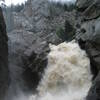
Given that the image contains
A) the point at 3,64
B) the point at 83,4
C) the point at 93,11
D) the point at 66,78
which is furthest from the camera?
the point at 83,4

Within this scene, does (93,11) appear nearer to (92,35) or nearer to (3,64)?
(92,35)

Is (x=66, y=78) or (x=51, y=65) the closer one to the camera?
(x=66, y=78)

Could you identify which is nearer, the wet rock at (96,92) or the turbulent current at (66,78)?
the wet rock at (96,92)

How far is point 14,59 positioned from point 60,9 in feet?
231

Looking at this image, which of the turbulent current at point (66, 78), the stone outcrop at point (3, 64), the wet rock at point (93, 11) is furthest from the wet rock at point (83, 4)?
the stone outcrop at point (3, 64)

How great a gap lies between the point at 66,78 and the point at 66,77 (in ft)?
0.38

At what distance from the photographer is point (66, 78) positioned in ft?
75.3

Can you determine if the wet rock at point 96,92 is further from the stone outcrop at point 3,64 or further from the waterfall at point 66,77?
the stone outcrop at point 3,64

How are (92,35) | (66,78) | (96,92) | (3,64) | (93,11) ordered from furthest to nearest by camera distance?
(93,11) < (66,78) < (92,35) < (3,64) < (96,92)

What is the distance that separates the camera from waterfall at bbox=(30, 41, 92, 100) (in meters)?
21.5

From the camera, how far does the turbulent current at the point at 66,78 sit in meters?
21.5

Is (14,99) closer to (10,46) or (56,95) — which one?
(56,95)

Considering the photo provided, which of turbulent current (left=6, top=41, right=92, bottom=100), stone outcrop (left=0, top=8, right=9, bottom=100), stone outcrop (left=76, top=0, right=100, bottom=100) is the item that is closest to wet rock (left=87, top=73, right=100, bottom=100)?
stone outcrop (left=76, top=0, right=100, bottom=100)

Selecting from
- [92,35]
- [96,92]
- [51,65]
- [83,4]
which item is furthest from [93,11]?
[96,92]
